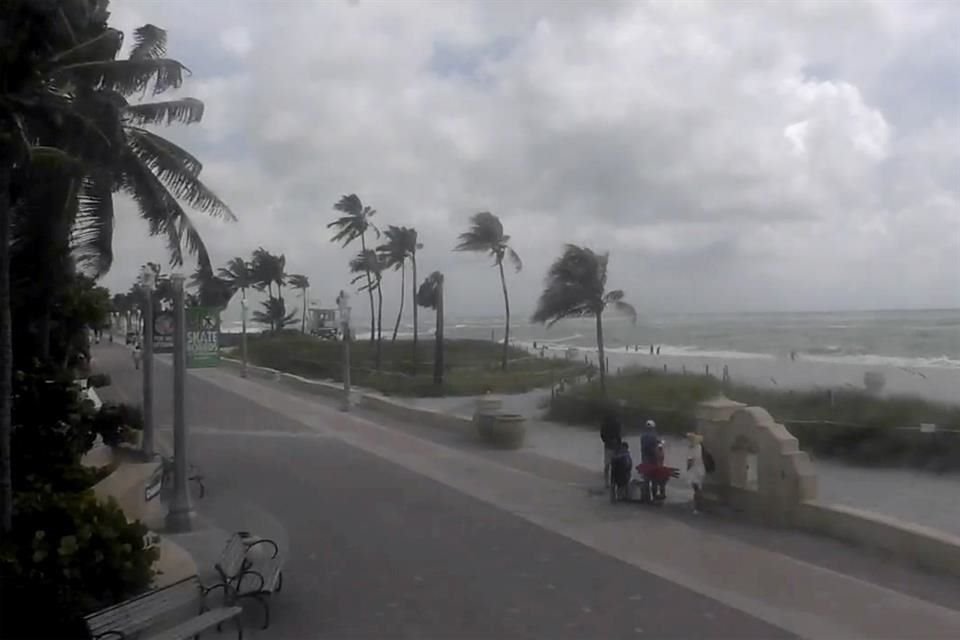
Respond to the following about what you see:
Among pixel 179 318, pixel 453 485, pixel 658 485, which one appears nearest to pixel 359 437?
pixel 453 485

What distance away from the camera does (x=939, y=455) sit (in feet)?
71.9

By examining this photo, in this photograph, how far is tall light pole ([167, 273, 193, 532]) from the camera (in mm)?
12758

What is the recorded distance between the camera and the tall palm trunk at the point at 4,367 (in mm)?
8648

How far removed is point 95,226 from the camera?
14.1 meters

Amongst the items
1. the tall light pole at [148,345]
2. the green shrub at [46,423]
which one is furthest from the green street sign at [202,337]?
the green shrub at [46,423]

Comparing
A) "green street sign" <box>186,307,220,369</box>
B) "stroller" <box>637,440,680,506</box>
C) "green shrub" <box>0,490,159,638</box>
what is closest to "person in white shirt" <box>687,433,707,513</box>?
"stroller" <box>637,440,680,506</box>

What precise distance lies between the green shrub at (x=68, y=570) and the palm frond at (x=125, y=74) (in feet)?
15.7

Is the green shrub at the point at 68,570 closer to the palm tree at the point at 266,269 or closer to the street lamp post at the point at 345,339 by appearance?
the street lamp post at the point at 345,339

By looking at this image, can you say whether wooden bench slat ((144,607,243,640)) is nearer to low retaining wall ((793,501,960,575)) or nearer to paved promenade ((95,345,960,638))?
paved promenade ((95,345,960,638))

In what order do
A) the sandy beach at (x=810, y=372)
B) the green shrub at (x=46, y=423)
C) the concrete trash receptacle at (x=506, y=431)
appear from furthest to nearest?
the sandy beach at (x=810, y=372) < the concrete trash receptacle at (x=506, y=431) < the green shrub at (x=46, y=423)

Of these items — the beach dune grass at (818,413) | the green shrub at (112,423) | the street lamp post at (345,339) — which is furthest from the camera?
the street lamp post at (345,339)

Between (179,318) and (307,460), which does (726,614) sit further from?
(307,460)

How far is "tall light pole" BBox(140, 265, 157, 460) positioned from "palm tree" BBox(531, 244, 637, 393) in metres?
17.5

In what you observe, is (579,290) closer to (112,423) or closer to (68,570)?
(112,423)
